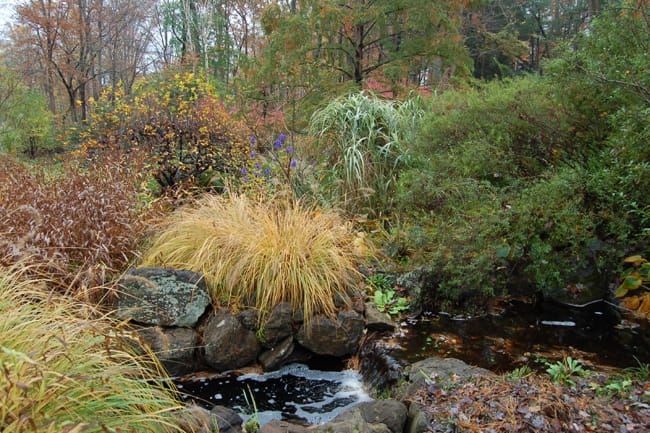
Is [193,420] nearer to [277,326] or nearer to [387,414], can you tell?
[387,414]

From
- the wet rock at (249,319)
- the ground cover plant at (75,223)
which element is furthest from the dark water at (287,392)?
the ground cover plant at (75,223)

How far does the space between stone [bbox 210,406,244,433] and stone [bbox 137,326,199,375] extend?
3.04ft

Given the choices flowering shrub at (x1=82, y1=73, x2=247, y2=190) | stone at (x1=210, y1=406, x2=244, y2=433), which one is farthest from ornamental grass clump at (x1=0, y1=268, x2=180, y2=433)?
flowering shrub at (x1=82, y1=73, x2=247, y2=190)

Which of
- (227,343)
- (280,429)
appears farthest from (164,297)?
(280,429)

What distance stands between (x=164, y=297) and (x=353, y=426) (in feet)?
6.38

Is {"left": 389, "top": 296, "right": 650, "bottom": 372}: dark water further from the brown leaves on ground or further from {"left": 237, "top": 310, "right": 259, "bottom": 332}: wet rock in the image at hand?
{"left": 237, "top": 310, "right": 259, "bottom": 332}: wet rock

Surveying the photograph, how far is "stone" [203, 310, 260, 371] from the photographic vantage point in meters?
3.79

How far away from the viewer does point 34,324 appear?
91.0 inches

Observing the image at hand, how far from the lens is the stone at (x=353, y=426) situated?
2.45m

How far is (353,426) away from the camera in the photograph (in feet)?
8.09

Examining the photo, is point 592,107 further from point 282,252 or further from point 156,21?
point 156,21

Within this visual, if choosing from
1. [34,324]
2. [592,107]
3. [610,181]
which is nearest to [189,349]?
[34,324]

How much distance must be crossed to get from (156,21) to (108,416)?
2260 cm

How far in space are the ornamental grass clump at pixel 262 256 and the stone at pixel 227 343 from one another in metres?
0.19
